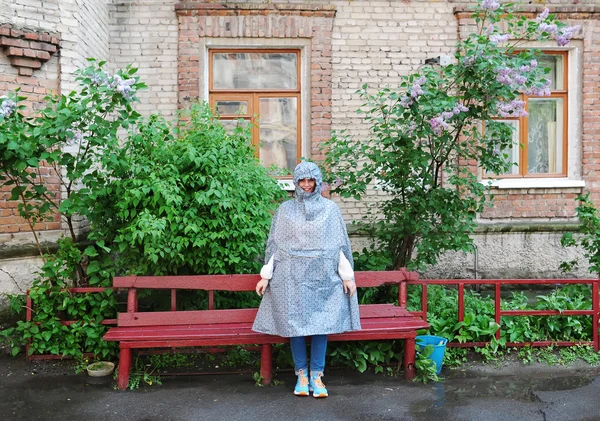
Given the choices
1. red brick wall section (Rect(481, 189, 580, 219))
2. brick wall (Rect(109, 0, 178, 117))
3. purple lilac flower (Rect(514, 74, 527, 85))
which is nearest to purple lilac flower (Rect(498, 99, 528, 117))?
purple lilac flower (Rect(514, 74, 527, 85))

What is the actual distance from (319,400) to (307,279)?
3.03 feet

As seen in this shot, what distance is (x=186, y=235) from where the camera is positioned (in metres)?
5.14

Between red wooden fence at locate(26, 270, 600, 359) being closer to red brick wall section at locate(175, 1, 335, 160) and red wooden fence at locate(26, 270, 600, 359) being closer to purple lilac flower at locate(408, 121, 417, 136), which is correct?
purple lilac flower at locate(408, 121, 417, 136)

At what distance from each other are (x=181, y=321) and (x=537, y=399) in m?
2.85

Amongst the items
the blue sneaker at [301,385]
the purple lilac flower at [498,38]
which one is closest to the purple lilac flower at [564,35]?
the purple lilac flower at [498,38]

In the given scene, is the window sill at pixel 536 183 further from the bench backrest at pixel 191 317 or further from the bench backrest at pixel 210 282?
the bench backrest at pixel 191 317

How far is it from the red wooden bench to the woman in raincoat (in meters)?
0.26

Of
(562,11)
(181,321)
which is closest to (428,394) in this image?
(181,321)

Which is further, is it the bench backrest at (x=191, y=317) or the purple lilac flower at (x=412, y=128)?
the purple lilac flower at (x=412, y=128)

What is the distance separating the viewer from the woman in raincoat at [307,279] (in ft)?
14.3

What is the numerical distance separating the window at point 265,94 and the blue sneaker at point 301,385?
393 centimetres

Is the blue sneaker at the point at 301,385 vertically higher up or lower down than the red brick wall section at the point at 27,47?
lower down

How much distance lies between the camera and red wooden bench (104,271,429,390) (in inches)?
180

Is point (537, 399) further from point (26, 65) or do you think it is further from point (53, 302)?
point (26, 65)
